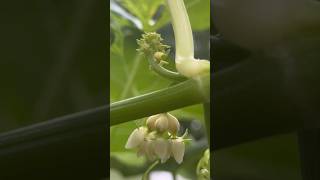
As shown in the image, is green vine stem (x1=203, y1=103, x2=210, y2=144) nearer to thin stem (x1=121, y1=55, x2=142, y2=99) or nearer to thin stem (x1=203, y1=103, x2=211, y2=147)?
thin stem (x1=203, y1=103, x2=211, y2=147)

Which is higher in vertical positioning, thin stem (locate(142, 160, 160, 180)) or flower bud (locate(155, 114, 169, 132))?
flower bud (locate(155, 114, 169, 132))

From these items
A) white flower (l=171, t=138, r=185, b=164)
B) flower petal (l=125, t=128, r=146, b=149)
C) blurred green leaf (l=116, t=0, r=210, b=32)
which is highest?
blurred green leaf (l=116, t=0, r=210, b=32)

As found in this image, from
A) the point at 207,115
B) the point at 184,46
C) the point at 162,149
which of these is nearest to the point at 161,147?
the point at 162,149

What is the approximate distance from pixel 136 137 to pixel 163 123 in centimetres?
7

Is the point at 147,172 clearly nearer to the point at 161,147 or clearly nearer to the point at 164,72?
the point at 161,147

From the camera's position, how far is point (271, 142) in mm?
1173

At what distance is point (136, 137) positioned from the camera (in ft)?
3.82

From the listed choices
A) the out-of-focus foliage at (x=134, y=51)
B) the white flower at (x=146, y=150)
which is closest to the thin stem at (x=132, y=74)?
the out-of-focus foliage at (x=134, y=51)

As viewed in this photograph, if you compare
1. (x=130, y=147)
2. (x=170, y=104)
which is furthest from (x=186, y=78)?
(x=130, y=147)

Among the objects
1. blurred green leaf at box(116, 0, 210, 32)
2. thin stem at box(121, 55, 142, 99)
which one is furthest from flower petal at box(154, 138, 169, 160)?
blurred green leaf at box(116, 0, 210, 32)

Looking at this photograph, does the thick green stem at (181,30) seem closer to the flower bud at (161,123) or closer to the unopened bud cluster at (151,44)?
the unopened bud cluster at (151,44)

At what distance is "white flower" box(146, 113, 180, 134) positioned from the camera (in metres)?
1.15

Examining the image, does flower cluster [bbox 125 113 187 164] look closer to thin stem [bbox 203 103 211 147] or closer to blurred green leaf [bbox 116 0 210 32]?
thin stem [bbox 203 103 211 147]

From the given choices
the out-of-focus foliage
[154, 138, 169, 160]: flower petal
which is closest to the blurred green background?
the out-of-focus foliage
